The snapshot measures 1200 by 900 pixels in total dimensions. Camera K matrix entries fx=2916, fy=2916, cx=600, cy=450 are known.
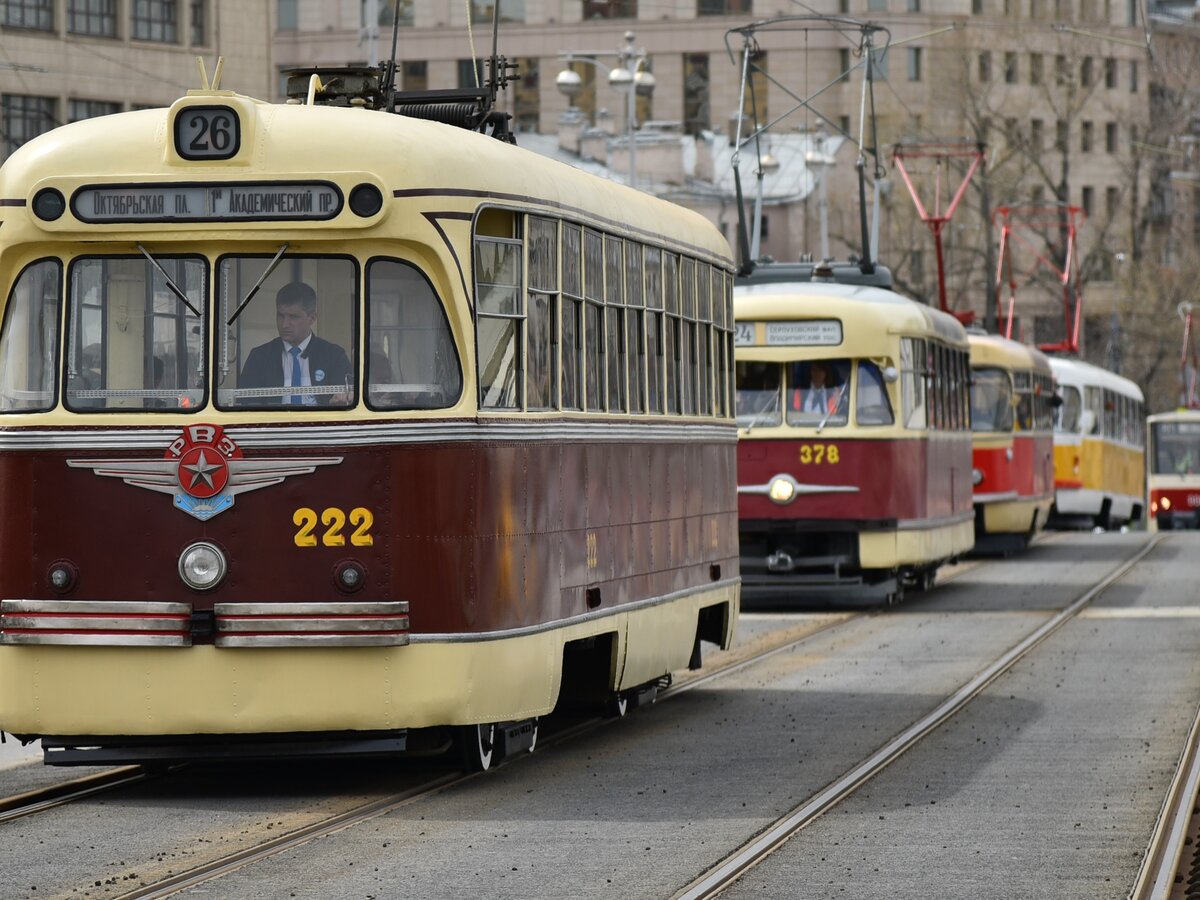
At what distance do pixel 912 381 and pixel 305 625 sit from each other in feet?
49.0

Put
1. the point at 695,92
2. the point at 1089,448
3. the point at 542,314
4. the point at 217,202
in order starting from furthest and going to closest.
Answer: the point at 695,92, the point at 1089,448, the point at 542,314, the point at 217,202

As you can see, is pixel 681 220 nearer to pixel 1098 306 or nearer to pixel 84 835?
pixel 84 835

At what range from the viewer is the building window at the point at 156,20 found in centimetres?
5072

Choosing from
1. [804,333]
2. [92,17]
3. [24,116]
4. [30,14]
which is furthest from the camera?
[92,17]

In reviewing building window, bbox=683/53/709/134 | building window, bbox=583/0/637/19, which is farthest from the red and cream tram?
building window, bbox=683/53/709/134

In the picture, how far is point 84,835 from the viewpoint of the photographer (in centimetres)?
1081

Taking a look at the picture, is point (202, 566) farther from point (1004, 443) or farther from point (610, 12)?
point (610, 12)

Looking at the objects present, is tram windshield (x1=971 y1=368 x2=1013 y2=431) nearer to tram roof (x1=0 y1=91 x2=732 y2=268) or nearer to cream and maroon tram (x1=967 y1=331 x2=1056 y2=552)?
cream and maroon tram (x1=967 y1=331 x2=1056 y2=552)

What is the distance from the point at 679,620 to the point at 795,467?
9.59 meters

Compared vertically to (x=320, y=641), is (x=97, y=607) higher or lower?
higher

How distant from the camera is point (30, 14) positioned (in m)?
48.2

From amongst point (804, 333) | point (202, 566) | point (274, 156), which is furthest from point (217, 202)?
point (804, 333)

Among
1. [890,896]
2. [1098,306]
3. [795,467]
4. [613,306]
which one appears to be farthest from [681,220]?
[1098,306]

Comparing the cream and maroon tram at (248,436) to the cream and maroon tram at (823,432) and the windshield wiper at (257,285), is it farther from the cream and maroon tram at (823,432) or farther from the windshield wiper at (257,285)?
the cream and maroon tram at (823,432)
